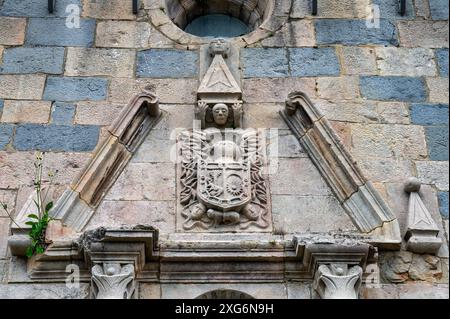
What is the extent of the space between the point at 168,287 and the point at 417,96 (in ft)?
9.81

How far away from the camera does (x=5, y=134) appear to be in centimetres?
952

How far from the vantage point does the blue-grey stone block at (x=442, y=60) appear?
10172 mm

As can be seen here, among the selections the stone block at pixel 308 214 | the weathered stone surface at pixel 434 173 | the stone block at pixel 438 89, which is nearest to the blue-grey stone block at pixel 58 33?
the stone block at pixel 308 214

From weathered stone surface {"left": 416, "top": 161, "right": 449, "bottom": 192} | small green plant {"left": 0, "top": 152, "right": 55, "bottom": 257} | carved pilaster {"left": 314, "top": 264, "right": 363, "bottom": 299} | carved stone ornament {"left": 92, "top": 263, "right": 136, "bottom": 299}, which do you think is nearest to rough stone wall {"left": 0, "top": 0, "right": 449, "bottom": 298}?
weathered stone surface {"left": 416, "top": 161, "right": 449, "bottom": 192}

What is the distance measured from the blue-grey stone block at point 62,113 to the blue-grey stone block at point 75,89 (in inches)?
2.8

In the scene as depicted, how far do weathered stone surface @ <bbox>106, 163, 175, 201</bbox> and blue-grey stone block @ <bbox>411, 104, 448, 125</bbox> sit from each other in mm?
2192

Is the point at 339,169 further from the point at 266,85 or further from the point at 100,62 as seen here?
the point at 100,62

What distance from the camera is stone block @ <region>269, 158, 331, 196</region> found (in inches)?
362

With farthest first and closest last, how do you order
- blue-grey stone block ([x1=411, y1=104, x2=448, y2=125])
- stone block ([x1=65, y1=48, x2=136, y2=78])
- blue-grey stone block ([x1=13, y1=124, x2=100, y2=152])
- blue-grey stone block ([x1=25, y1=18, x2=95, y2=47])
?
blue-grey stone block ([x1=25, y1=18, x2=95, y2=47])
stone block ([x1=65, y1=48, x2=136, y2=78])
blue-grey stone block ([x1=411, y1=104, x2=448, y2=125])
blue-grey stone block ([x1=13, y1=124, x2=100, y2=152])

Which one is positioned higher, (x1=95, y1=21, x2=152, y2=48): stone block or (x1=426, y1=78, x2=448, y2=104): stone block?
(x1=95, y1=21, x2=152, y2=48): stone block

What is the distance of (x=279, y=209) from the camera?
29.7ft

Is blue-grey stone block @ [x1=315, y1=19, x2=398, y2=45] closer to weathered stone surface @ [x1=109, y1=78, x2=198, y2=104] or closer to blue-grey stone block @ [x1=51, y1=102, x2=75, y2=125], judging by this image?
weathered stone surface @ [x1=109, y1=78, x2=198, y2=104]

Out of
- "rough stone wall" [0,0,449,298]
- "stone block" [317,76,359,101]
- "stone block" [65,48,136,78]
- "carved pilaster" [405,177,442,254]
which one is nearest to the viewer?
"carved pilaster" [405,177,442,254]
